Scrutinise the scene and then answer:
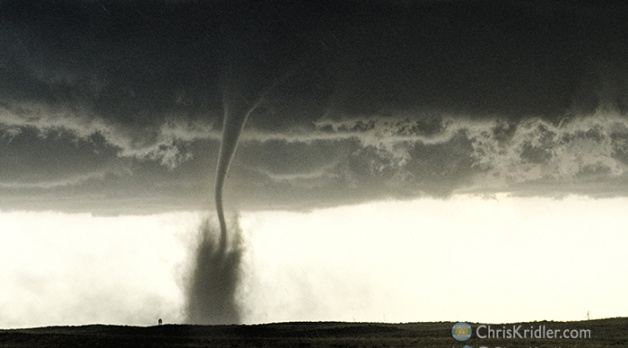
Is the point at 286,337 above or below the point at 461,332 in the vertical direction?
below

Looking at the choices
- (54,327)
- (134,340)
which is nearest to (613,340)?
(134,340)

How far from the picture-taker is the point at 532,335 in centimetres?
Result: 10619

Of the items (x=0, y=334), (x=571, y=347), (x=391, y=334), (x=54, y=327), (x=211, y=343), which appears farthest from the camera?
(x=54, y=327)

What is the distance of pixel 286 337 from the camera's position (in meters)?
107

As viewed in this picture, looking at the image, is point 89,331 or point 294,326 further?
point 294,326

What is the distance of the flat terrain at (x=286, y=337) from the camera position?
93.9 metres

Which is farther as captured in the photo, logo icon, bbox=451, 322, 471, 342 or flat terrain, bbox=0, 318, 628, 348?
logo icon, bbox=451, 322, 471, 342

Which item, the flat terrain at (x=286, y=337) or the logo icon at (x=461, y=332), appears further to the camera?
the logo icon at (x=461, y=332)

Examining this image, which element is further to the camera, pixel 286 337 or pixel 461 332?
pixel 461 332

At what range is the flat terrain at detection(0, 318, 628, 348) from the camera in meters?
93.9

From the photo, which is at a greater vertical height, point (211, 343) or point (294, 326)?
point (294, 326)

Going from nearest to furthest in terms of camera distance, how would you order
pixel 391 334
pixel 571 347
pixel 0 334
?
1. pixel 571 347
2. pixel 0 334
3. pixel 391 334

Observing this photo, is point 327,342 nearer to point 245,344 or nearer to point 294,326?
point 245,344

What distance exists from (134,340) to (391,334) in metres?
28.9
